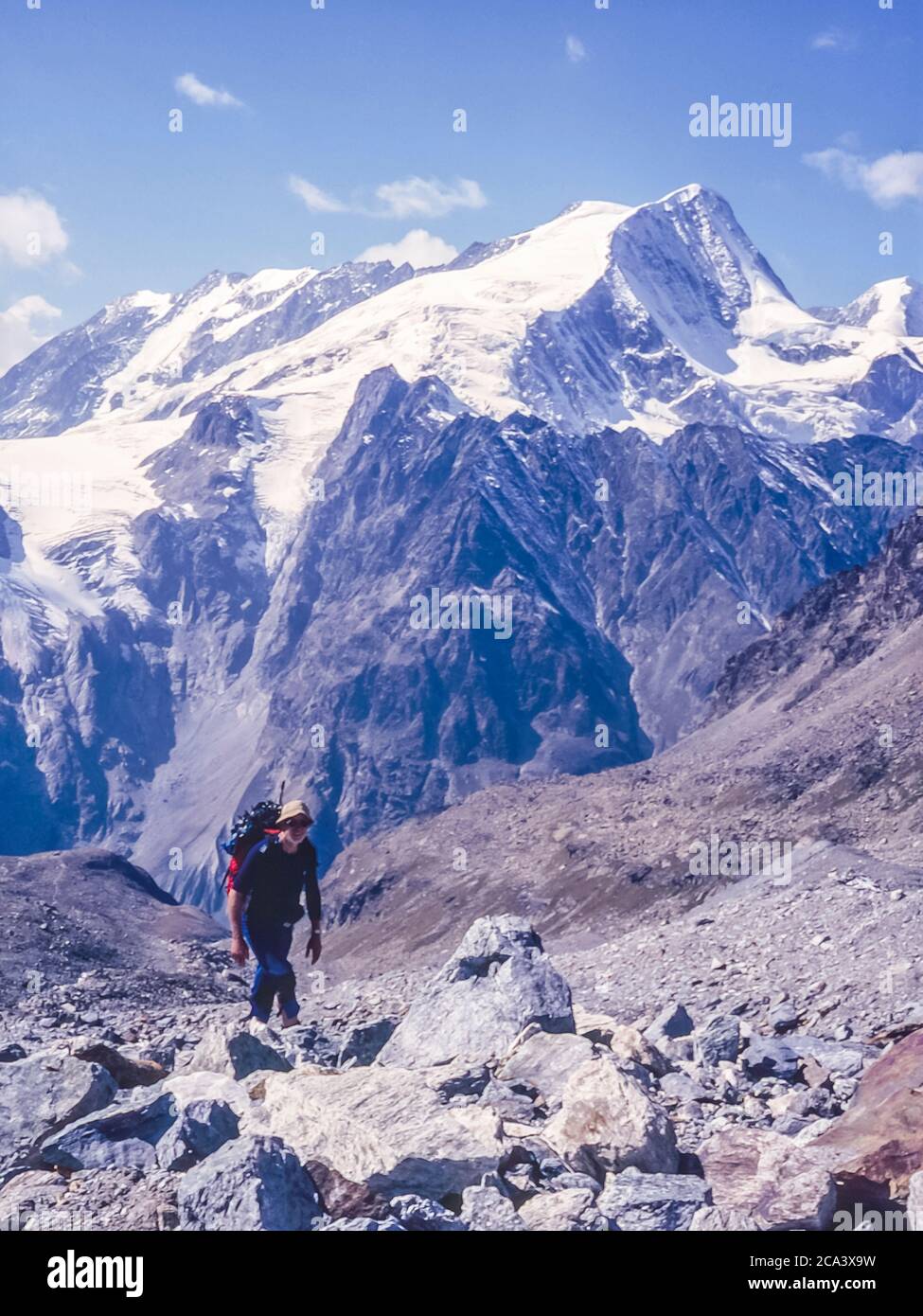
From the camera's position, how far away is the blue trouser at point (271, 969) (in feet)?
51.6

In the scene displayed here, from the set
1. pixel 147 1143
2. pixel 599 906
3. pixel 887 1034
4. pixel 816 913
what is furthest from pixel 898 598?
pixel 147 1143

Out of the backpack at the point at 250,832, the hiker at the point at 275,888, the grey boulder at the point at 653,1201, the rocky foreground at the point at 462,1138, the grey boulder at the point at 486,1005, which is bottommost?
the grey boulder at the point at 653,1201

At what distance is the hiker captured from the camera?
49.2 ft

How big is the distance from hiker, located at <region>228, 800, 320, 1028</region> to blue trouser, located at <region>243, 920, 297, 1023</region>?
1 cm

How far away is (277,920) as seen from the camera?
1562cm

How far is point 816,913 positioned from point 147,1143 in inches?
815

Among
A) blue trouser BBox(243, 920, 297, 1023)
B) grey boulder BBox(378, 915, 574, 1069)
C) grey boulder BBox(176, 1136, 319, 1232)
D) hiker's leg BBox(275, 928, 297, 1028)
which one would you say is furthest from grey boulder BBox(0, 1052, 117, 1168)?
grey boulder BBox(378, 915, 574, 1069)

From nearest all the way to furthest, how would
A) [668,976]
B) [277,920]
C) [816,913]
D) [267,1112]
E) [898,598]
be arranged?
[267,1112] < [277,920] < [668,976] < [816,913] < [898,598]

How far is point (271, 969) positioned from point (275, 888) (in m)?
1.56

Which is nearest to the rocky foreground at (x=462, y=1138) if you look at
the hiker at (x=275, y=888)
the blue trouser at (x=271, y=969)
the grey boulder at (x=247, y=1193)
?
the grey boulder at (x=247, y=1193)

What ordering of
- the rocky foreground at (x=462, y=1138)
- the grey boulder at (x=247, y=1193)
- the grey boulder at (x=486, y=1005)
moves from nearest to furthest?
the grey boulder at (x=247, y=1193)
the rocky foreground at (x=462, y=1138)
the grey boulder at (x=486, y=1005)

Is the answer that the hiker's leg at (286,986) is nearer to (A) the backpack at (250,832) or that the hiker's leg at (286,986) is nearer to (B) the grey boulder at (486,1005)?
(B) the grey boulder at (486,1005)

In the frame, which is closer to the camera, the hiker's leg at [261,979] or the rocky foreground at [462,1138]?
the rocky foreground at [462,1138]
